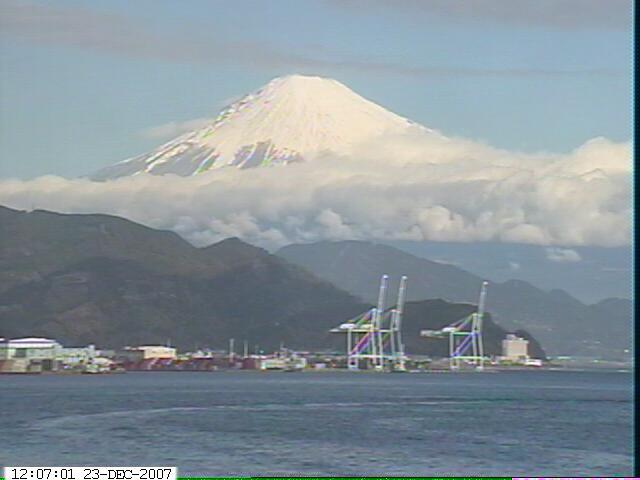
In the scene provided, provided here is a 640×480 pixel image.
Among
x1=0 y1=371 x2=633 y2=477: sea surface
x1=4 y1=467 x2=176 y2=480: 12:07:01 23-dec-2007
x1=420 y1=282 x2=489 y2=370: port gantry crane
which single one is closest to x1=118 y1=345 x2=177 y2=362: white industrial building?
x1=420 y1=282 x2=489 y2=370: port gantry crane

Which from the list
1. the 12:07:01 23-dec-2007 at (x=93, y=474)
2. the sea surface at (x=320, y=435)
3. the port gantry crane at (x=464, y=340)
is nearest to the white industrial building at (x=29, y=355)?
the port gantry crane at (x=464, y=340)

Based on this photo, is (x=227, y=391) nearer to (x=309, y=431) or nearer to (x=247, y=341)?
(x=309, y=431)

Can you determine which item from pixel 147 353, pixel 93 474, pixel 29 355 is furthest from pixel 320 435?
pixel 147 353

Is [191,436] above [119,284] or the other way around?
the other way around

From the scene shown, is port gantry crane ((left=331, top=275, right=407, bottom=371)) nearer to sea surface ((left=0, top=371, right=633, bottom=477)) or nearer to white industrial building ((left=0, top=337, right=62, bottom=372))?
white industrial building ((left=0, top=337, right=62, bottom=372))

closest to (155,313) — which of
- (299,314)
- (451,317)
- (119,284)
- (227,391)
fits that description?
(119,284)

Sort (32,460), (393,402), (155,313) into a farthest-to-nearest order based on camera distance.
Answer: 1. (155,313)
2. (393,402)
3. (32,460)

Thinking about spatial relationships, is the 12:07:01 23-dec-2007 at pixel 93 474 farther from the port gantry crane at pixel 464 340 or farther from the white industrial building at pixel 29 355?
the port gantry crane at pixel 464 340
